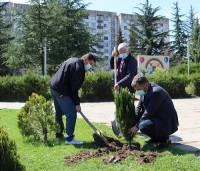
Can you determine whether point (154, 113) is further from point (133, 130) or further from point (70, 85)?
point (70, 85)

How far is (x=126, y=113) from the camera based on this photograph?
6.04 m

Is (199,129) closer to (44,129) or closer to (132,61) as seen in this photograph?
(132,61)

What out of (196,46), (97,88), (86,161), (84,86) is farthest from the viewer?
(196,46)

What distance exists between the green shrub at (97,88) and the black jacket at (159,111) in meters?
10.8

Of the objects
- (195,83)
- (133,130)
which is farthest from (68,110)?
(195,83)

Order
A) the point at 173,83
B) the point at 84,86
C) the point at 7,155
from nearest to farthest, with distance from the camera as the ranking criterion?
1. the point at 7,155
2. the point at 84,86
3. the point at 173,83

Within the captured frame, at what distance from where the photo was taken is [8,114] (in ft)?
37.6

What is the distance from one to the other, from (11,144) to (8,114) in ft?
22.6

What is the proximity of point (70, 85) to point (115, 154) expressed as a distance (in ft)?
5.35

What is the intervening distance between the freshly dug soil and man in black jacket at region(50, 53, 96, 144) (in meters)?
0.72

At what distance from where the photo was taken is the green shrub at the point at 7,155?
4.51 m

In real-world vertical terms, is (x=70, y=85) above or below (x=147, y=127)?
above

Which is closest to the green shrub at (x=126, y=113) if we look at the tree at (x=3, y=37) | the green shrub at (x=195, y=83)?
the green shrub at (x=195, y=83)

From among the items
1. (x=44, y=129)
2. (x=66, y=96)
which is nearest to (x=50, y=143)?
(x=44, y=129)
